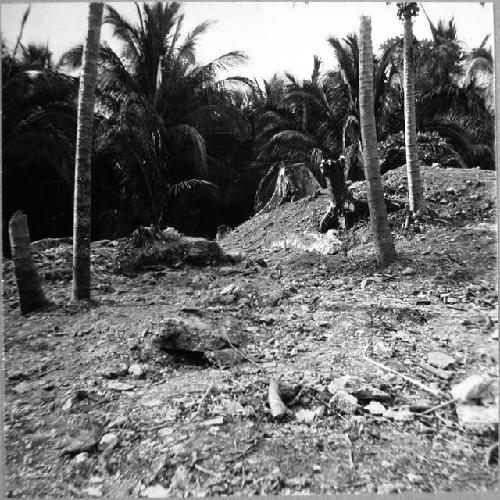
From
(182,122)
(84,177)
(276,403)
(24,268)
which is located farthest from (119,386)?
(182,122)

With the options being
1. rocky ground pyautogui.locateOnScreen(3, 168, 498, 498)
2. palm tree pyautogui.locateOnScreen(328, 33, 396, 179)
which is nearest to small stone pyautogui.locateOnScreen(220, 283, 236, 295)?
rocky ground pyautogui.locateOnScreen(3, 168, 498, 498)

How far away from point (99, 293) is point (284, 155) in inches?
94.0

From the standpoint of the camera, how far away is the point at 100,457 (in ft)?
5.61

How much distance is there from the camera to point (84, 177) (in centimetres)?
284

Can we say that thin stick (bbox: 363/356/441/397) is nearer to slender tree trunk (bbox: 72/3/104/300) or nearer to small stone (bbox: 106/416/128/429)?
small stone (bbox: 106/416/128/429)

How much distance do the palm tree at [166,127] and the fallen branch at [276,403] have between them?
187 cm

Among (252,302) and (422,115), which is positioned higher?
(422,115)

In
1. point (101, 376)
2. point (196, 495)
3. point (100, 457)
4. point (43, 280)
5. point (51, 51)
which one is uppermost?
point (51, 51)

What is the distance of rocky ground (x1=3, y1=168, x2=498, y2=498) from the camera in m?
1.68

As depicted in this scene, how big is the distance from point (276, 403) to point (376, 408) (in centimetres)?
45

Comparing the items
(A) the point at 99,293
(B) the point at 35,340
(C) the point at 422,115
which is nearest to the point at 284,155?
(C) the point at 422,115

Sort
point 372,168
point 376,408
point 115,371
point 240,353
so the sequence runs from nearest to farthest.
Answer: point 376,408 → point 115,371 → point 240,353 → point 372,168

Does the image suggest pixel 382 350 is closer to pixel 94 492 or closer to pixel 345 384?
pixel 345 384

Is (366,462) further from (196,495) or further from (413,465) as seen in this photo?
(196,495)
